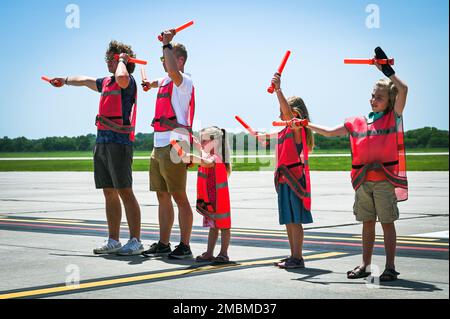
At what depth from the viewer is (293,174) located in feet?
24.1

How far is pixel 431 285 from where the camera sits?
243 inches

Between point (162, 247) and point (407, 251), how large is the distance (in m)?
2.61

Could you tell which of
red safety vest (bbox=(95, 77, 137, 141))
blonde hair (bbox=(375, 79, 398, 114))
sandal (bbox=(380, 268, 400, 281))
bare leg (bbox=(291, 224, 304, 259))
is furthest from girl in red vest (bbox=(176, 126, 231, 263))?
blonde hair (bbox=(375, 79, 398, 114))

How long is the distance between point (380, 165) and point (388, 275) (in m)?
0.94

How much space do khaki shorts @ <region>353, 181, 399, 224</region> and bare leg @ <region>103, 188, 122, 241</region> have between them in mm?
2929

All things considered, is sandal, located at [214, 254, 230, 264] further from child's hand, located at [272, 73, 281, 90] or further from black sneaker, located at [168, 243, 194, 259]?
child's hand, located at [272, 73, 281, 90]

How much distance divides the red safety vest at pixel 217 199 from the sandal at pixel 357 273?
1.54m

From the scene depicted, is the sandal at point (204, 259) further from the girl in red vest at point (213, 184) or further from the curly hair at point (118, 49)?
the curly hair at point (118, 49)

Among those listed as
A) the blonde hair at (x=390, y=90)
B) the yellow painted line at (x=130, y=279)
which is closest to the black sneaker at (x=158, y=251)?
the yellow painted line at (x=130, y=279)

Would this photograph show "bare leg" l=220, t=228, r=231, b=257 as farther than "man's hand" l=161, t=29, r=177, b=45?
No

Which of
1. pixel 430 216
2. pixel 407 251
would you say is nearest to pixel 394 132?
pixel 407 251

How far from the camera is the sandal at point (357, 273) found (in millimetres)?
6541

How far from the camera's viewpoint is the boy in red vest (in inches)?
328
